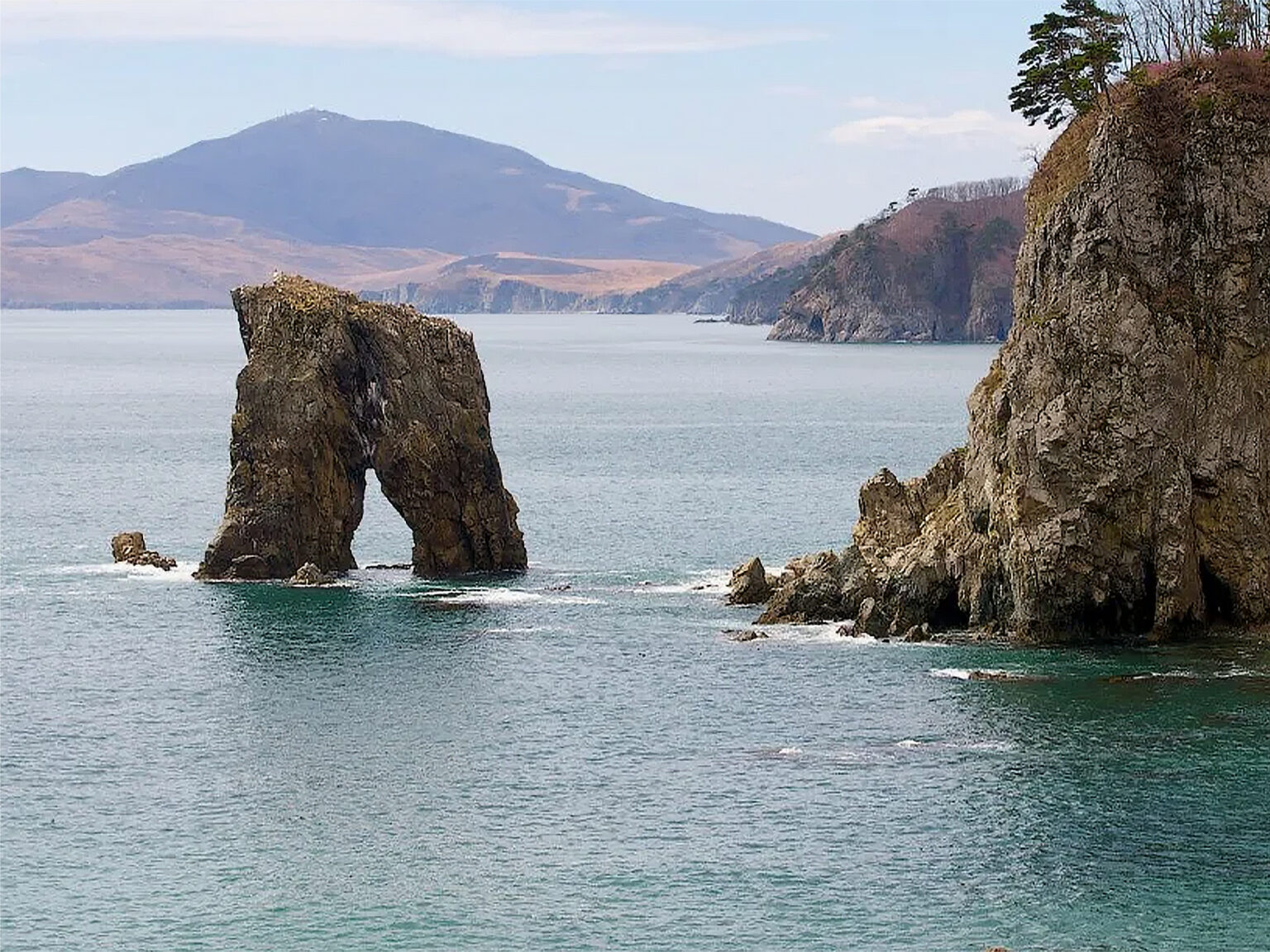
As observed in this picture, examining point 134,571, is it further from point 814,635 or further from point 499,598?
point 814,635

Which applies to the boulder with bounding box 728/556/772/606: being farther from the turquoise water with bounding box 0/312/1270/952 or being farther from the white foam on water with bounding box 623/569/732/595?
the white foam on water with bounding box 623/569/732/595

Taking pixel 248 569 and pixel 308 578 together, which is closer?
pixel 308 578

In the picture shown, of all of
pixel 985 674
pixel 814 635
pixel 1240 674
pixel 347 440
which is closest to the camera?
pixel 1240 674

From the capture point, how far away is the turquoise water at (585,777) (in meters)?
43.8

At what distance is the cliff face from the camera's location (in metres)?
69.0

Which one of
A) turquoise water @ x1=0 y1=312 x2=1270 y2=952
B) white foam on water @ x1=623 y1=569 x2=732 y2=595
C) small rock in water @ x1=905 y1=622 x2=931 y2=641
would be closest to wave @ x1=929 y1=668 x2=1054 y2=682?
turquoise water @ x1=0 y1=312 x2=1270 y2=952

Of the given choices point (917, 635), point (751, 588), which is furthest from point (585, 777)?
point (751, 588)

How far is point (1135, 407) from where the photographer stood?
69.2m

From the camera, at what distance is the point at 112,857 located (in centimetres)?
4822

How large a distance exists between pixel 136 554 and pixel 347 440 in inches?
478

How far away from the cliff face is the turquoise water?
304cm

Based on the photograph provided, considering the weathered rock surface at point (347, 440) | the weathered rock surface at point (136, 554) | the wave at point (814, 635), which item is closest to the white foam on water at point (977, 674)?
the wave at point (814, 635)

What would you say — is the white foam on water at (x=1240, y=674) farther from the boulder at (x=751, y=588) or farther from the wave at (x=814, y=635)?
the boulder at (x=751, y=588)

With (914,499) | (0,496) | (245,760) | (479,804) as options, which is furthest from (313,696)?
(0,496)
